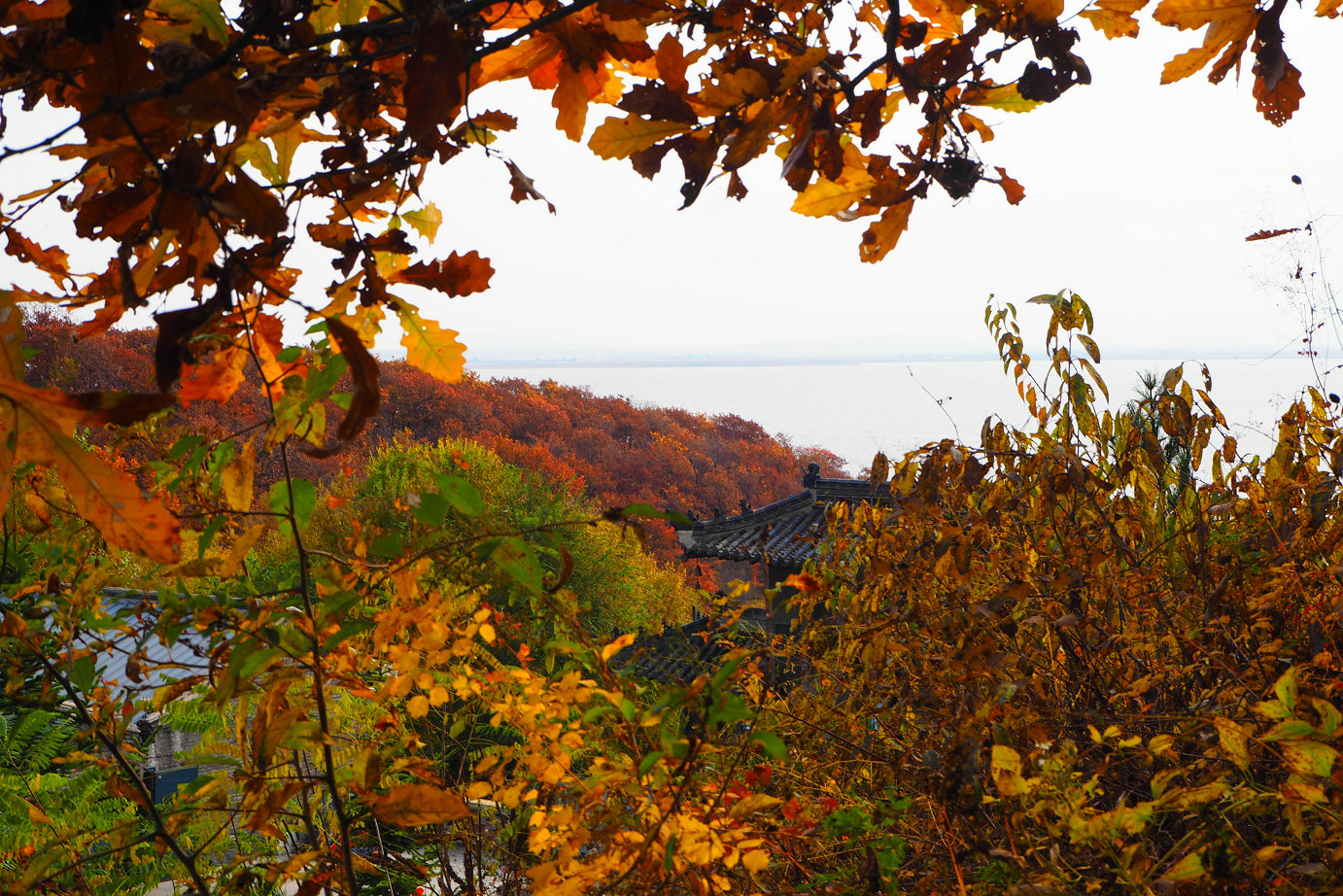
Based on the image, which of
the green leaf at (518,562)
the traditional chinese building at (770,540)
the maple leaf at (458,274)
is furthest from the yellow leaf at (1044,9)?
the traditional chinese building at (770,540)

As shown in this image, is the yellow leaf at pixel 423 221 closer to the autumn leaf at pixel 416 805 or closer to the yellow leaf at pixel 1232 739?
the autumn leaf at pixel 416 805

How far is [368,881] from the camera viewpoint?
9.58 ft

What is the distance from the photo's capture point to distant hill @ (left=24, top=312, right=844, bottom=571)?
15281 millimetres

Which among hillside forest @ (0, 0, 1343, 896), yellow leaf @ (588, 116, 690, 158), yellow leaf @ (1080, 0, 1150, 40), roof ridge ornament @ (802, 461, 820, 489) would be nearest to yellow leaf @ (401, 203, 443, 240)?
hillside forest @ (0, 0, 1343, 896)

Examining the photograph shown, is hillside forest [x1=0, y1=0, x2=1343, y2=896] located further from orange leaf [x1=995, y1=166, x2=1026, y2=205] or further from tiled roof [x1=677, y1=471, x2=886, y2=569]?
tiled roof [x1=677, y1=471, x2=886, y2=569]

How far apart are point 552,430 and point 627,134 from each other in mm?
19871

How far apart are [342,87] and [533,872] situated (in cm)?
86

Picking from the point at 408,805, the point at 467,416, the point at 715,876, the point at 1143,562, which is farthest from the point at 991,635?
the point at 467,416

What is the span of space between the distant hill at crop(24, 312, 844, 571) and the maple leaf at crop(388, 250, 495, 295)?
1202 cm

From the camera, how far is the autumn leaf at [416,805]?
0.78 meters

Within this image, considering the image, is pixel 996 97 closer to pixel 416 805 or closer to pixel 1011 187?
pixel 1011 187

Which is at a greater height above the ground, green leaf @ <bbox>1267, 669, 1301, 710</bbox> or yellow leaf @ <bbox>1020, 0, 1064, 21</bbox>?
yellow leaf @ <bbox>1020, 0, 1064, 21</bbox>

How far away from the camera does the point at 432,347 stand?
0.80 meters

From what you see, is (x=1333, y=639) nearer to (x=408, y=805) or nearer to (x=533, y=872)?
(x=533, y=872)
